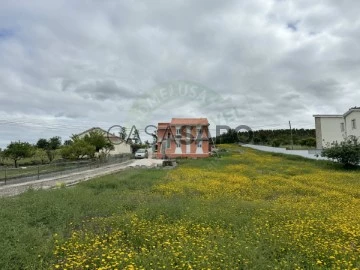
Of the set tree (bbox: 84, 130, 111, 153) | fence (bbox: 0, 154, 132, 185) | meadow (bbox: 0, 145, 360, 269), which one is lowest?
meadow (bbox: 0, 145, 360, 269)

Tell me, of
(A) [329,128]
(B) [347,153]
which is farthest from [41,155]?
(A) [329,128]

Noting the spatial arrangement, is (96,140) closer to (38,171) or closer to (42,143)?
(38,171)

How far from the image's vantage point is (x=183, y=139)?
145ft

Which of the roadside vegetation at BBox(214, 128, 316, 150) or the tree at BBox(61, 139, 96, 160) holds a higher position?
the roadside vegetation at BBox(214, 128, 316, 150)

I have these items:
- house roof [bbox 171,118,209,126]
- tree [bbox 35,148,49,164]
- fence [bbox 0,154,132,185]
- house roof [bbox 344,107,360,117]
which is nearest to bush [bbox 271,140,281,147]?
house roof [bbox 171,118,209,126]

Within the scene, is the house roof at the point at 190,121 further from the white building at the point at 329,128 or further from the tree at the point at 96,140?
the white building at the point at 329,128

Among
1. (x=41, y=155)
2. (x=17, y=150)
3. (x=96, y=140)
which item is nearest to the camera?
(x=17, y=150)

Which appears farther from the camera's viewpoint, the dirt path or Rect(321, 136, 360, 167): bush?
Rect(321, 136, 360, 167): bush

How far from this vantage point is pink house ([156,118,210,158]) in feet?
142

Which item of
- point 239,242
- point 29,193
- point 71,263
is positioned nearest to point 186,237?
point 239,242

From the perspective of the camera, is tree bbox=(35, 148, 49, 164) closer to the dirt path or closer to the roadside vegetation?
the dirt path

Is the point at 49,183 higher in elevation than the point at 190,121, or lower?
lower

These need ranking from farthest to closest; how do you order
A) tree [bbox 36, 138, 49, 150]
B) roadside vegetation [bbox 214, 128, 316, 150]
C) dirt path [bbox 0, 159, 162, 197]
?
roadside vegetation [bbox 214, 128, 316, 150] < tree [bbox 36, 138, 49, 150] < dirt path [bbox 0, 159, 162, 197]

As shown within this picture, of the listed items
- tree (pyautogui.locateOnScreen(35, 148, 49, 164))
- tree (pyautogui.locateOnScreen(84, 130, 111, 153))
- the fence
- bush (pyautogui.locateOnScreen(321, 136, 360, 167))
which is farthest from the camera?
tree (pyautogui.locateOnScreen(84, 130, 111, 153))
